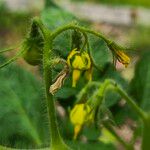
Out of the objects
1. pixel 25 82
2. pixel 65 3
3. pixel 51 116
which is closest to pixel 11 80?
pixel 25 82

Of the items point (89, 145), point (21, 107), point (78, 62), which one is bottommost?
point (89, 145)

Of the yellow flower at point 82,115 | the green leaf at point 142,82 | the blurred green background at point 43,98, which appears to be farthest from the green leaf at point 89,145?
the yellow flower at point 82,115

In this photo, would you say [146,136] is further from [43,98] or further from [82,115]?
[43,98]

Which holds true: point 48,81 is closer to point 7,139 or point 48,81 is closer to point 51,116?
point 51,116

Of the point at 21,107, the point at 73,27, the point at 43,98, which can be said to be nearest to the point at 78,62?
the point at 73,27

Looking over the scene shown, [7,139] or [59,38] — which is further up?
[59,38]

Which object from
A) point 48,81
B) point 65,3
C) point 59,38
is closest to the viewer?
point 48,81

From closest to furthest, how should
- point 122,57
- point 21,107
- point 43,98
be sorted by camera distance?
point 122,57, point 43,98, point 21,107
